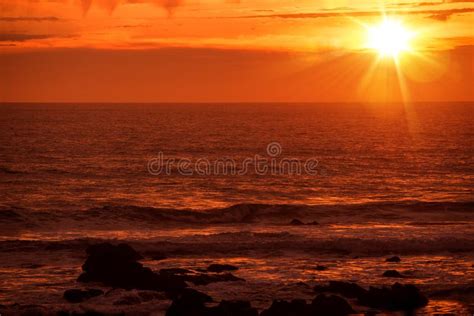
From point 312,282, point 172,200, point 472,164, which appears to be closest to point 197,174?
point 172,200

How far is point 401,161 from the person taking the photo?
7425 centimetres

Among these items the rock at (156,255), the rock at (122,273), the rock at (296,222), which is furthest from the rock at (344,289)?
the rock at (296,222)

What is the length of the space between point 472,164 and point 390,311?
5259 centimetres

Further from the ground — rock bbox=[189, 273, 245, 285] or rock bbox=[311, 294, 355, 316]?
rock bbox=[189, 273, 245, 285]

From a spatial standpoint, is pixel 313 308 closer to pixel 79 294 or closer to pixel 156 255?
pixel 79 294

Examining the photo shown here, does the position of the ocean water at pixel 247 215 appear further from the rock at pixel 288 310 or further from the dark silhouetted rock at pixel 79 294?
the rock at pixel 288 310

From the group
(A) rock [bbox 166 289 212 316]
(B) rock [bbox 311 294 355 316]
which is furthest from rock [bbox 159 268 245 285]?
(B) rock [bbox 311 294 355 316]

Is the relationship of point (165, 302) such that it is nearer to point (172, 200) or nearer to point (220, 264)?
point (220, 264)

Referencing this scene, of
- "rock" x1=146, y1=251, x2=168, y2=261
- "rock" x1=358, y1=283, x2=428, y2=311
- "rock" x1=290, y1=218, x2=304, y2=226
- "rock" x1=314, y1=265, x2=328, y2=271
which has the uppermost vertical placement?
"rock" x1=290, y1=218, x2=304, y2=226

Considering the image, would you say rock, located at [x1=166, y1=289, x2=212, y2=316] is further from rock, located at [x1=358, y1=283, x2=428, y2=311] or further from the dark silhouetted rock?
rock, located at [x1=358, y1=283, x2=428, y2=311]

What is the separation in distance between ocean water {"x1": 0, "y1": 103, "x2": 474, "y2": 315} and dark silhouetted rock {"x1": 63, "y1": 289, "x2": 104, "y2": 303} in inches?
13.7

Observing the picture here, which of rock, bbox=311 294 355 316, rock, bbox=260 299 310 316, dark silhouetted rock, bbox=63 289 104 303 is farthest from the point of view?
dark silhouetted rock, bbox=63 289 104 303

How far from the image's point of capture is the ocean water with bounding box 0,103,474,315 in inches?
1038

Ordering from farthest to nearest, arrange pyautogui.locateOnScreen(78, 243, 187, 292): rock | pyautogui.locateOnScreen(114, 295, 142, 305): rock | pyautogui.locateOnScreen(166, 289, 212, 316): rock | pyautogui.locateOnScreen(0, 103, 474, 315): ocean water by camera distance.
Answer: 1. pyautogui.locateOnScreen(0, 103, 474, 315): ocean water
2. pyautogui.locateOnScreen(78, 243, 187, 292): rock
3. pyautogui.locateOnScreen(114, 295, 142, 305): rock
4. pyautogui.locateOnScreen(166, 289, 212, 316): rock
